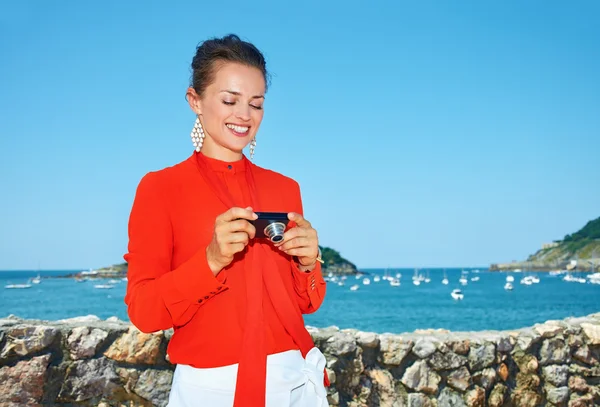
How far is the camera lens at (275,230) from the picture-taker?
141cm

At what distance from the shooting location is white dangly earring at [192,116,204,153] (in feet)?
5.77

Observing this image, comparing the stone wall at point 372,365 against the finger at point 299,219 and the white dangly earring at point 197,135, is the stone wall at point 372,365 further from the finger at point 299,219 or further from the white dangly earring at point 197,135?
the finger at point 299,219

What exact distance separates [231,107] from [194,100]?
0.16 metres

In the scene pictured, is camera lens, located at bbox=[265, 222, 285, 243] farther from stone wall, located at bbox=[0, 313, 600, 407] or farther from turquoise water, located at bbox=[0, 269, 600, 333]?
turquoise water, located at bbox=[0, 269, 600, 333]

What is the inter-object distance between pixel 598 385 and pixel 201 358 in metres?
4.62

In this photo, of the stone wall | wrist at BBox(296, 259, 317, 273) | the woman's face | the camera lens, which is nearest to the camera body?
the camera lens

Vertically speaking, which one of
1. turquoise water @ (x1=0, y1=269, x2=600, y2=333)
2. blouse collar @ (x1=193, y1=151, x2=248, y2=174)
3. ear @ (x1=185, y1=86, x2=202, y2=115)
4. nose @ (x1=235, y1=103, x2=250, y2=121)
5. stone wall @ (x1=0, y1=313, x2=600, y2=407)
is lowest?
turquoise water @ (x1=0, y1=269, x2=600, y2=333)

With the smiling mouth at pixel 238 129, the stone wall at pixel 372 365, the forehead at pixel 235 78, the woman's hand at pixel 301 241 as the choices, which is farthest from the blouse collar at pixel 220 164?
the stone wall at pixel 372 365

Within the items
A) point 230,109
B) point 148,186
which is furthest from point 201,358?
point 230,109

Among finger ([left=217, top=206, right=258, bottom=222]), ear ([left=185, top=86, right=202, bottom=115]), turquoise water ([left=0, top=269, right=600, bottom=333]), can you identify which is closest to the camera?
finger ([left=217, top=206, right=258, bottom=222])

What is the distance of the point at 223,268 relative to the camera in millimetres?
1461

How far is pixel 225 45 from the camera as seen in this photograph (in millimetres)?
1637

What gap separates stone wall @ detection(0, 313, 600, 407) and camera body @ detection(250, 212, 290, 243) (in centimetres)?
246

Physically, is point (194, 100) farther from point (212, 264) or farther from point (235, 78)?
point (212, 264)
